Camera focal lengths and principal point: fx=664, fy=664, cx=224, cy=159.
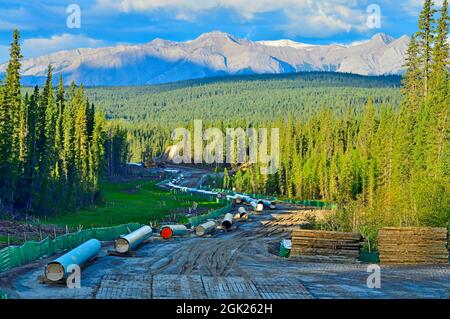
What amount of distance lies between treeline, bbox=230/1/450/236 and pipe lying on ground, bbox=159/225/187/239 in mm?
12066

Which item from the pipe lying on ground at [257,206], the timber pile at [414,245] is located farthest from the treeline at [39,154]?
the timber pile at [414,245]

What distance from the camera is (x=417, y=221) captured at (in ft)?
151

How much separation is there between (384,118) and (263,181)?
52.4m

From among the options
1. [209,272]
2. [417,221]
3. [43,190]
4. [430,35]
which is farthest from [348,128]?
[209,272]

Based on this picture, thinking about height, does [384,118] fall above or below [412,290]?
above

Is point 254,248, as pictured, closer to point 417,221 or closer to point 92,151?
point 417,221

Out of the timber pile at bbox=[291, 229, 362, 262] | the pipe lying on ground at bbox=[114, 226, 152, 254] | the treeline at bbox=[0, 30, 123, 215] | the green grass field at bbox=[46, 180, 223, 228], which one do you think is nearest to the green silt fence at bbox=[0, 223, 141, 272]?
the pipe lying on ground at bbox=[114, 226, 152, 254]

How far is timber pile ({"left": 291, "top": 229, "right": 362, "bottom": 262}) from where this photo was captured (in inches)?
1486

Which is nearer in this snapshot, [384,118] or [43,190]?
[43,190]

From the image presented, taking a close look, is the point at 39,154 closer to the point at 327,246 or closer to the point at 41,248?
the point at 41,248

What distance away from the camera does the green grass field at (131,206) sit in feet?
244

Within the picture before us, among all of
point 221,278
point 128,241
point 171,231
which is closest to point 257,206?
point 171,231

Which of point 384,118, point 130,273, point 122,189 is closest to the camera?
point 130,273

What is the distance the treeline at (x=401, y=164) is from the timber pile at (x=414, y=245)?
753cm
